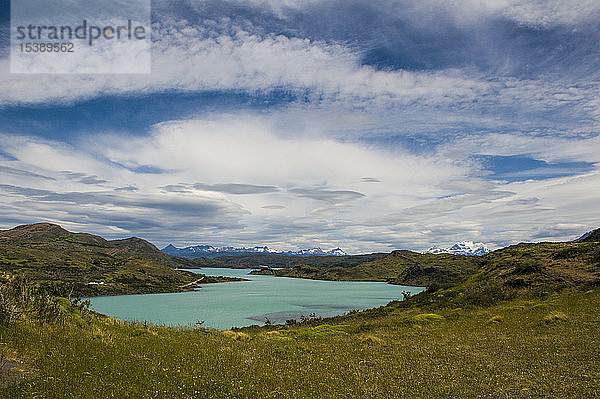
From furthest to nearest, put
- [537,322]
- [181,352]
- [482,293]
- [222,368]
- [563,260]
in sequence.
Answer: [563,260] < [482,293] < [537,322] < [181,352] < [222,368]

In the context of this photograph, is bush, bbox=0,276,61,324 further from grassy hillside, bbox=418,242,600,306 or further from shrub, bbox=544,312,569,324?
grassy hillside, bbox=418,242,600,306

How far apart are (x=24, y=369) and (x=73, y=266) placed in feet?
669

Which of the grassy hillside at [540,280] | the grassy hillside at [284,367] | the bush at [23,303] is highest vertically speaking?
the bush at [23,303]

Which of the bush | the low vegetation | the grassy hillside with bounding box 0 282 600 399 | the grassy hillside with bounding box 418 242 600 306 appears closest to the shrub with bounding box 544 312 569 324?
the low vegetation

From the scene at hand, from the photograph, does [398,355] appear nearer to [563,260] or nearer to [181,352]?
[181,352]

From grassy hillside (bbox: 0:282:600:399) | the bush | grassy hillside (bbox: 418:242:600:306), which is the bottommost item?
grassy hillside (bbox: 418:242:600:306)

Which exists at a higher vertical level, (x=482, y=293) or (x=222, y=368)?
(x=222, y=368)

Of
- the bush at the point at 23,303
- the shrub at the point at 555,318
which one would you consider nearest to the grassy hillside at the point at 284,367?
the bush at the point at 23,303

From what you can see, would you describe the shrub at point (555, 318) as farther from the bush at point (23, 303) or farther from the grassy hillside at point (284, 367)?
the bush at point (23, 303)

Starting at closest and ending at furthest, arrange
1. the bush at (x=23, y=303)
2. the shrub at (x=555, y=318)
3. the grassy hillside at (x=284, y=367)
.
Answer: the grassy hillside at (x=284, y=367)
the bush at (x=23, y=303)
the shrub at (x=555, y=318)

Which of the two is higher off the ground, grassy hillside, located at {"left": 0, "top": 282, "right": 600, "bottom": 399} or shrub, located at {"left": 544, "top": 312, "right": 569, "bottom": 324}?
grassy hillside, located at {"left": 0, "top": 282, "right": 600, "bottom": 399}

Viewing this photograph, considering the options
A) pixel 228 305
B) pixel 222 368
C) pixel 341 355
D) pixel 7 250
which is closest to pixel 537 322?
pixel 341 355

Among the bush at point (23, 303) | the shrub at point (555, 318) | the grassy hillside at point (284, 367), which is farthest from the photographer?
the shrub at point (555, 318)

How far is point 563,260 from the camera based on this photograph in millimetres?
44719
